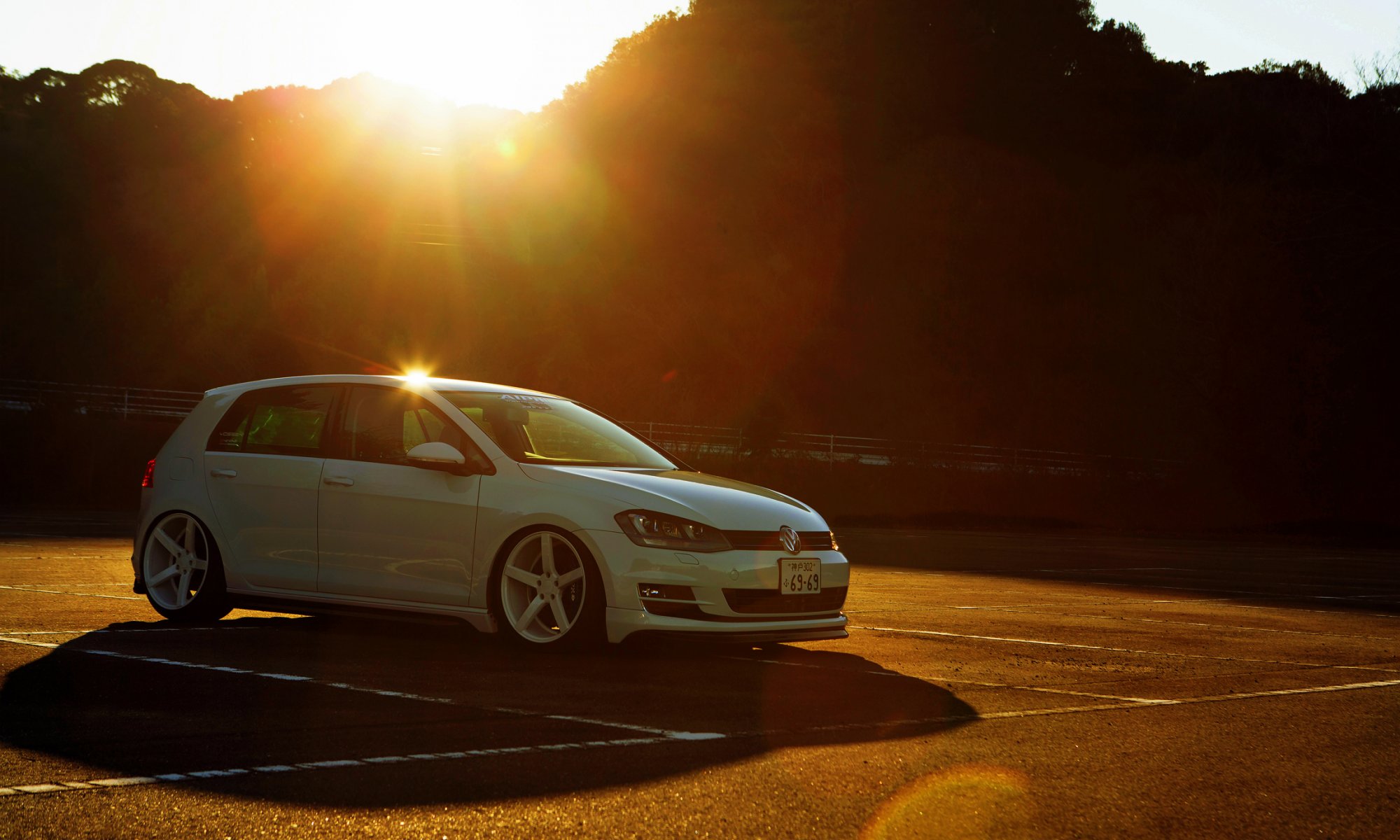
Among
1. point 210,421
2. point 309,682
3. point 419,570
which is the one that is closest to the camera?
point 309,682

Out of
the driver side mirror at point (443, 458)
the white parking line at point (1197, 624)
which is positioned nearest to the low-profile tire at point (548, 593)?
the driver side mirror at point (443, 458)

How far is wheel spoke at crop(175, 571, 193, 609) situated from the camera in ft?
29.5

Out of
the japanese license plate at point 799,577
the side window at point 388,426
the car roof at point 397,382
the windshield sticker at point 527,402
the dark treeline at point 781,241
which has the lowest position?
the japanese license plate at point 799,577

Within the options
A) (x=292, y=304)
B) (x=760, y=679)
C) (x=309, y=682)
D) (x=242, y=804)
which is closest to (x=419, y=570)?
(x=309, y=682)

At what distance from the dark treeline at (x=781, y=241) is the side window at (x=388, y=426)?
1625 inches

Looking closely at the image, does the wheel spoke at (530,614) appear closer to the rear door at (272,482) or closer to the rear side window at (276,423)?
the rear door at (272,482)

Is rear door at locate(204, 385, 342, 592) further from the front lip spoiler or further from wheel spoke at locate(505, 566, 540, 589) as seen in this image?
the front lip spoiler

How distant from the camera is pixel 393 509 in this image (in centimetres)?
820

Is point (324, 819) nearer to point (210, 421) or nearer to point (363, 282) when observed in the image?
point (210, 421)

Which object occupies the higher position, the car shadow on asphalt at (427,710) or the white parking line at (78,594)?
the car shadow on asphalt at (427,710)

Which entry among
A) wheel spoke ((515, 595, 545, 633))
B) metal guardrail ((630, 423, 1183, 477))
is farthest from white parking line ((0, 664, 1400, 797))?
metal guardrail ((630, 423, 1183, 477))

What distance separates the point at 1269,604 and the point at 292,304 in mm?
61957

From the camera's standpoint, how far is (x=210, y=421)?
367 inches

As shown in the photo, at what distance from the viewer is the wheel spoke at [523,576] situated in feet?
25.2
